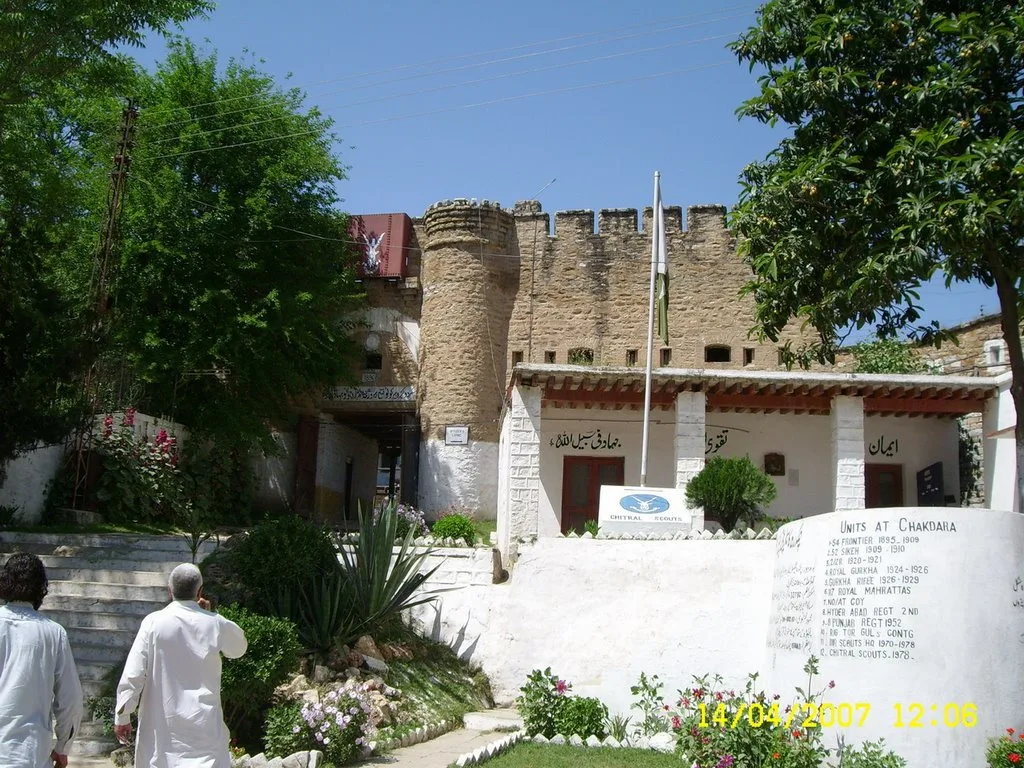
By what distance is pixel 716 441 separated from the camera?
56.7ft

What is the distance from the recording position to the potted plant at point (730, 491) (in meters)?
14.3

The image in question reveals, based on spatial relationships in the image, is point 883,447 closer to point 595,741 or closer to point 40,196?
point 595,741

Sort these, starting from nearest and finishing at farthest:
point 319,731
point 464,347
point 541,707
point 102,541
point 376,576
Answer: point 319,731 → point 541,707 → point 376,576 → point 102,541 → point 464,347

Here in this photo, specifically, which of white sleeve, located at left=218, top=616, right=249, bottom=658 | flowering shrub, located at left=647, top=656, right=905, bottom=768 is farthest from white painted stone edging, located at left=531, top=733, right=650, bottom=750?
white sleeve, located at left=218, top=616, right=249, bottom=658

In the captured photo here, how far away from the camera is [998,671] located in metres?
7.82

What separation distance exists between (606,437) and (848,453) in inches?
162

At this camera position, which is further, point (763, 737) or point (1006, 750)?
point (763, 737)

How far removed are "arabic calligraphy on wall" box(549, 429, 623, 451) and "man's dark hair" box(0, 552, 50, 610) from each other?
42.5 feet

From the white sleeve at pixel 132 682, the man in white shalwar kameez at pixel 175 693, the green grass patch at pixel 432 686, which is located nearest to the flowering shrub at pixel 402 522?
the green grass patch at pixel 432 686

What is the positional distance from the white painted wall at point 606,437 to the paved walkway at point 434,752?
790cm

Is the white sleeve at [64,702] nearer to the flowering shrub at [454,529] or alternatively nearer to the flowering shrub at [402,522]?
the flowering shrub at [402,522]

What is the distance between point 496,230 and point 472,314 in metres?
2.26

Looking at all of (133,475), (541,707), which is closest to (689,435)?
(541,707)
